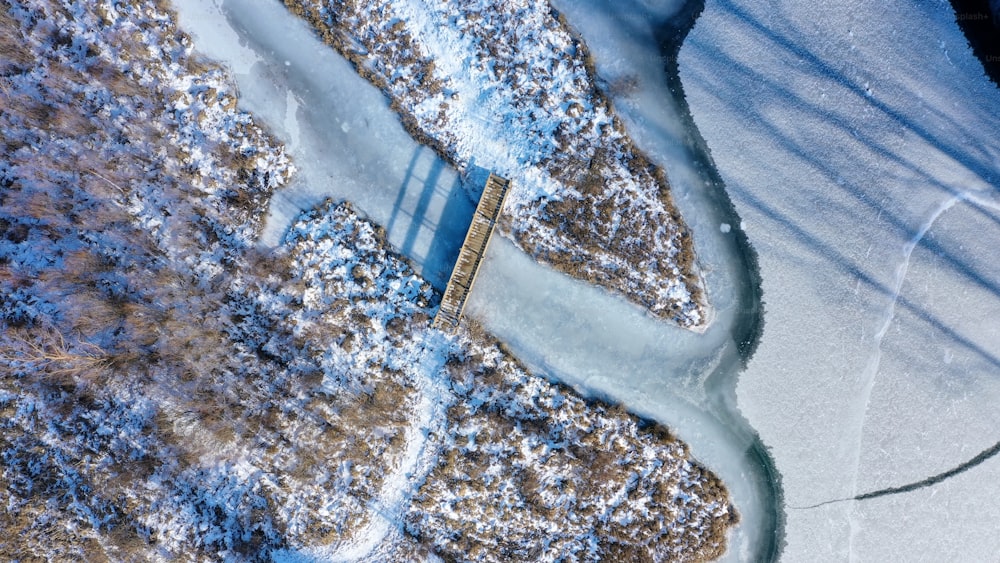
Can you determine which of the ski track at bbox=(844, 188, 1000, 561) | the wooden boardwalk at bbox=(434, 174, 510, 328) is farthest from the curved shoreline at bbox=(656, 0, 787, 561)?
the wooden boardwalk at bbox=(434, 174, 510, 328)

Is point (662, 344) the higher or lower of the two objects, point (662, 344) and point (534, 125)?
the lower

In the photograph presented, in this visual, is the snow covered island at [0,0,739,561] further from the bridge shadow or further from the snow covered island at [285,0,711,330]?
the snow covered island at [285,0,711,330]

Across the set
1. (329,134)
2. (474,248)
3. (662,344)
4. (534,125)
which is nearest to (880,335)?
(662,344)

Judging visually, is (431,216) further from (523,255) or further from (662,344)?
(662,344)

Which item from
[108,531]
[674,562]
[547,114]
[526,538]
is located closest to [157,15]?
[547,114]

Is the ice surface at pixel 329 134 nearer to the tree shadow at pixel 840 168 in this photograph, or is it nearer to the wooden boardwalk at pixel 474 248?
the wooden boardwalk at pixel 474 248
